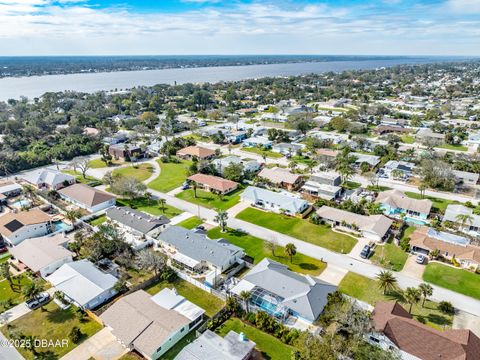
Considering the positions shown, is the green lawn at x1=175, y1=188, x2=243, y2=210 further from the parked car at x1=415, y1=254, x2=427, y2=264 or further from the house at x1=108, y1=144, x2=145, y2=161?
the parked car at x1=415, y1=254, x2=427, y2=264

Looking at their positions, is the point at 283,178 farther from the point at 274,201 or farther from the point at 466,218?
the point at 466,218

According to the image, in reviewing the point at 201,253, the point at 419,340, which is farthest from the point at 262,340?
the point at 201,253

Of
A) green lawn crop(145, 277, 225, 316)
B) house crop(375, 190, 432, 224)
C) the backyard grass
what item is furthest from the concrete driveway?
house crop(375, 190, 432, 224)

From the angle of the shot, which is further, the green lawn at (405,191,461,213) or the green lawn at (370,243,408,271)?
the green lawn at (405,191,461,213)

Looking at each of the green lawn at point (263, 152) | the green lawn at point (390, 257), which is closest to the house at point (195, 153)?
the green lawn at point (263, 152)

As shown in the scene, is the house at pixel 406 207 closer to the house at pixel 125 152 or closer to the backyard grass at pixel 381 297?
the backyard grass at pixel 381 297

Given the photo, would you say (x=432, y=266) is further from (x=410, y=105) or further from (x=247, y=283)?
(x=410, y=105)
